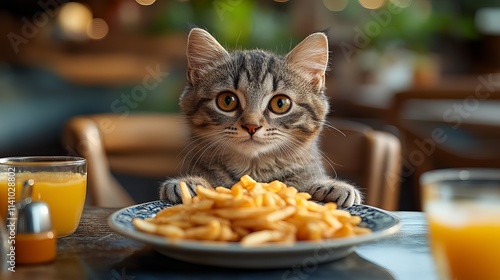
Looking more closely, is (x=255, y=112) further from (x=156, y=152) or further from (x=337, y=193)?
(x=156, y=152)

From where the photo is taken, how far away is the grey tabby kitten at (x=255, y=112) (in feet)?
4.75

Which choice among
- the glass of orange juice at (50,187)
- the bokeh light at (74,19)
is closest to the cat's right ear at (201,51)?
the glass of orange juice at (50,187)

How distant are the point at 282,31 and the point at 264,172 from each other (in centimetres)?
437

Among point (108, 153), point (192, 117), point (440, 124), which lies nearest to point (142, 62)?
point (440, 124)

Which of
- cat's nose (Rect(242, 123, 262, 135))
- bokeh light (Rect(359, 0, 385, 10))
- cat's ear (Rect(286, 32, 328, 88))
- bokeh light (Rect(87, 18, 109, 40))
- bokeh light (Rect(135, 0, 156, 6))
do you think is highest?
bokeh light (Rect(135, 0, 156, 6))

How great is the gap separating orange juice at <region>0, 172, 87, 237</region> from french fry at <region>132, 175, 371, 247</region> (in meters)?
0.21

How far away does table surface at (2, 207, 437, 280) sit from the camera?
2.97 ft

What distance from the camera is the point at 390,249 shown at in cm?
106

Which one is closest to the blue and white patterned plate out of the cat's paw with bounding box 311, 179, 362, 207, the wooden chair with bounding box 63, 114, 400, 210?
the cat's paw with bounding box 311, 179, 362, 207

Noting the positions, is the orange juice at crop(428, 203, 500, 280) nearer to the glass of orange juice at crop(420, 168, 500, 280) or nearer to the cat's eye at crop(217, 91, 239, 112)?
the glass of orange juice at crop(420, 168, 500, 280)

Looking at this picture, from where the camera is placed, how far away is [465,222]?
76 centimetres

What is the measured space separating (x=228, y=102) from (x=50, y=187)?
492 millimetres

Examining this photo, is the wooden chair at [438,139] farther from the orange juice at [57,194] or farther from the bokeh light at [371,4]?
the bokeh light at [371,4]

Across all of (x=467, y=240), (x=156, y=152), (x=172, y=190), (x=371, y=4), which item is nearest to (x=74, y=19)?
(x=371, y=4)
